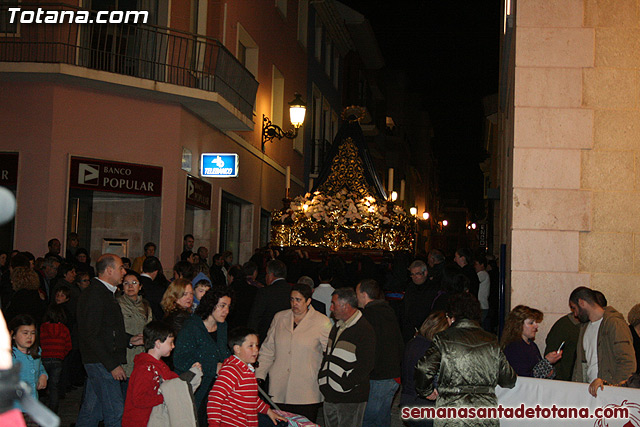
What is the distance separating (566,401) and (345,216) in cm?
1066

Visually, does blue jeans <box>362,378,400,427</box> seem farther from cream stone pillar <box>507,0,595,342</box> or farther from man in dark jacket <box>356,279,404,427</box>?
cream stone pillar <box>507,0,595,342</box>

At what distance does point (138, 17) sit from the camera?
1606 centimetres

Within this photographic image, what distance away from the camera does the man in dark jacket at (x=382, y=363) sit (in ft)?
25.9

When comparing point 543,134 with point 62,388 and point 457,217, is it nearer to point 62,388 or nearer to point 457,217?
point 62,388

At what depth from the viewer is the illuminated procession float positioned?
56.4 ft

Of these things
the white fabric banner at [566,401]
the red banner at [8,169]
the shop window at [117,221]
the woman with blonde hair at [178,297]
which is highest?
the red banner at [8,169]

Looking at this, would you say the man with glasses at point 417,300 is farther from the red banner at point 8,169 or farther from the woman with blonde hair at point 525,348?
the red banner at point 8,169

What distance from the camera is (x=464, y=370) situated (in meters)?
5.75

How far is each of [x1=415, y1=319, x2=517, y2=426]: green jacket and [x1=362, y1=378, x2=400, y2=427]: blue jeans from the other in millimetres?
2081

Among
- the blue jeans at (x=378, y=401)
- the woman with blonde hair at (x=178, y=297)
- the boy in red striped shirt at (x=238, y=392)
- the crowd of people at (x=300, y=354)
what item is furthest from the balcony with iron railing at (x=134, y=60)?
the boy in red striped shirt at (x=238, y=392)

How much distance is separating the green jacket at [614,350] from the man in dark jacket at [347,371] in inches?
77.0

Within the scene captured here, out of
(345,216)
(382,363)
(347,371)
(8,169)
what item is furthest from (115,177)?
(347,371)

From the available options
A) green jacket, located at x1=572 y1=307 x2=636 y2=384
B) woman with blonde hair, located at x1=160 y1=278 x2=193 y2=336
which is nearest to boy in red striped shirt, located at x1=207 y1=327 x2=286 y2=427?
woman with blonde hair, located at x1=160 y1=278 x2=193 y2=336

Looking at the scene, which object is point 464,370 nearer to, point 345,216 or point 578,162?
point 578,162
